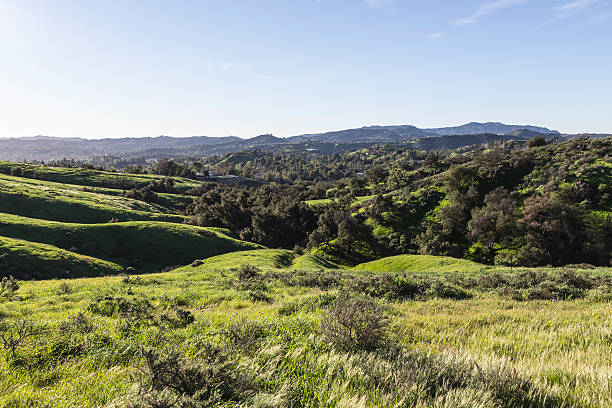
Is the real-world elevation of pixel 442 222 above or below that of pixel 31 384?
below

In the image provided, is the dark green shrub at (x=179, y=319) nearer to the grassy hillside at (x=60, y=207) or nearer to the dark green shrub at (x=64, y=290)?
the dark green shrub at (x=64, y=290)

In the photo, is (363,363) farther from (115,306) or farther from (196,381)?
(115,306)

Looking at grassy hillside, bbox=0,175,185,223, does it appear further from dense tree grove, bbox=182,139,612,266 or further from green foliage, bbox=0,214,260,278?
dense tree grove, bbox=182,139,612,266

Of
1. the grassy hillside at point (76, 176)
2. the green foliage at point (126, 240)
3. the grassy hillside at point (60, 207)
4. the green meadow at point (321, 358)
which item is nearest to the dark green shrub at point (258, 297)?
the green meadow at point (321, 358)

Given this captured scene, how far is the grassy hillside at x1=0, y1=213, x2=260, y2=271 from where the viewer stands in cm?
4796

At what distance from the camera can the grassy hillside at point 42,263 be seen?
33156 millimetres

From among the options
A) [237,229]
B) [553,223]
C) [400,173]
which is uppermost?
[400,173]

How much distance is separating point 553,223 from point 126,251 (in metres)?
80.4

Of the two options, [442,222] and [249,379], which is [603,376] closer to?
[249,379]

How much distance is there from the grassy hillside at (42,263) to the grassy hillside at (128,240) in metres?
7.54

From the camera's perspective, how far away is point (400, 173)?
123250mm

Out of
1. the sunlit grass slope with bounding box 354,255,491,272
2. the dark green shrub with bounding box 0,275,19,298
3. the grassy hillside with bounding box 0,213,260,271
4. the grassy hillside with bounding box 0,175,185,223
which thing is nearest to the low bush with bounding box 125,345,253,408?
the dark green shrub with bounding box 0,275,19,298

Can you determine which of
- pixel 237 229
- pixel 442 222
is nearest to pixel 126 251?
pixel 237 229

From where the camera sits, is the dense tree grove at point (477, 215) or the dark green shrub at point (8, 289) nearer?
the dark green shrub at point (8, 289)
